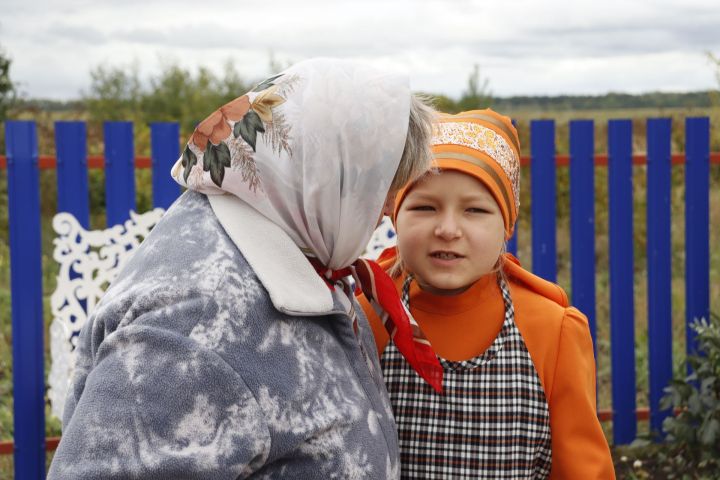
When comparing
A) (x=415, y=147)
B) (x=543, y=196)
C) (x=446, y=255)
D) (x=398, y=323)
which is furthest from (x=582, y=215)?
(x=415, y=147)

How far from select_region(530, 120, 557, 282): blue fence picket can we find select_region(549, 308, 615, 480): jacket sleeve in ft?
9.70

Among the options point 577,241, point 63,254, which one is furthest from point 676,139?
point 63,254

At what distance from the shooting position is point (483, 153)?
1974 mm

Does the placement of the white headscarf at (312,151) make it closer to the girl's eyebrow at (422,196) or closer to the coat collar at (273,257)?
the coat collar at (273,257)

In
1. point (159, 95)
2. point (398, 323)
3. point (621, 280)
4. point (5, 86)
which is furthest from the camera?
point (159, 95)

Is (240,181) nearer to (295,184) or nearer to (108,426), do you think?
(295,184)

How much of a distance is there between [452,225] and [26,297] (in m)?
3.10

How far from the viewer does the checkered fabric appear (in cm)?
196

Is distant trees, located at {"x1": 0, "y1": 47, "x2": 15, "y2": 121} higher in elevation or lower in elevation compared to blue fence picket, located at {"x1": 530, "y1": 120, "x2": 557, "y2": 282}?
higher

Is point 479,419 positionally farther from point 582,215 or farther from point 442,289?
point 582,215

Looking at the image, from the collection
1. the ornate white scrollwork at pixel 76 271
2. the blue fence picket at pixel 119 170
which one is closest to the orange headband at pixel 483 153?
the ornate white scrollwork at pixel 76 271

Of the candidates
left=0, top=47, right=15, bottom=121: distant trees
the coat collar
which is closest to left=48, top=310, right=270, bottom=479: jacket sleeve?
the coat collar

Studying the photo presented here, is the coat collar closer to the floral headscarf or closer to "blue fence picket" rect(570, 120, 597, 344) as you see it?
the floral headscarf

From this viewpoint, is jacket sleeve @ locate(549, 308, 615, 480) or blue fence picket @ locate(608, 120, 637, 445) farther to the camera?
blue fence picket @ locate(608, 120, 637, 445)
